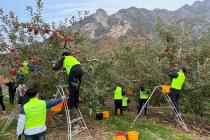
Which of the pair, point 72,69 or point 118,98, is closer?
point 72,69

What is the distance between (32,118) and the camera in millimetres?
9016

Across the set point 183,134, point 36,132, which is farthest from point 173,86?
point 36,132

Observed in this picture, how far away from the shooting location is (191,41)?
1870 cm

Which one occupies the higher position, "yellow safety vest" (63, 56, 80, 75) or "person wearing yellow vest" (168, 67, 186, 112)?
→ "yellow safety vest" (63, 56, 80, 75)

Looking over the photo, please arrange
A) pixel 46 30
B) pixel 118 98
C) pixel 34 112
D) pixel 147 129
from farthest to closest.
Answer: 1. pixel 118 98
2. pixel 147 129
3. pixel 46 30
4. pixel 34 112

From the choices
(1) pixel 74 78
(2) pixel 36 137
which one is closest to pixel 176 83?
(1) pixel 74 78

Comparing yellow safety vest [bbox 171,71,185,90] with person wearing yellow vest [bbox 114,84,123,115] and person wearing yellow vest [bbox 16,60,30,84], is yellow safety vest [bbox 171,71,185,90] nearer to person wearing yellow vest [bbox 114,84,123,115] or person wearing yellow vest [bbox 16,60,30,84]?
person wearing yellow vest [bbox 114,84,123,115]

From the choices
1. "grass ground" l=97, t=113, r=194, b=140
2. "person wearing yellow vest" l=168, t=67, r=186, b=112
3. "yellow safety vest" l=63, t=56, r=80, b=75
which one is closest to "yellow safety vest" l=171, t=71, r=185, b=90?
"person wearing yellow vest" l=168, t=67, r=186, b=112

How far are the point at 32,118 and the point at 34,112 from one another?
0.48 ft

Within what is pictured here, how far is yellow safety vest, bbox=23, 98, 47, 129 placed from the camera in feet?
29.4

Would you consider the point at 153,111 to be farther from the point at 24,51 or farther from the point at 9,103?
the point at 24,51

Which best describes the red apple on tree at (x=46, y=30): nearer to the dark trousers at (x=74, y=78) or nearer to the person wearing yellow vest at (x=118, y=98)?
the dark trousers at (x=74, y=78)

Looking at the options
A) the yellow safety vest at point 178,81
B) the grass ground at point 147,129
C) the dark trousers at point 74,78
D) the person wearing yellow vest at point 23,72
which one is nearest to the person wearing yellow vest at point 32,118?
the dark trousers at point 74,78

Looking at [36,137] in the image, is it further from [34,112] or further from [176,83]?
[176,83]
